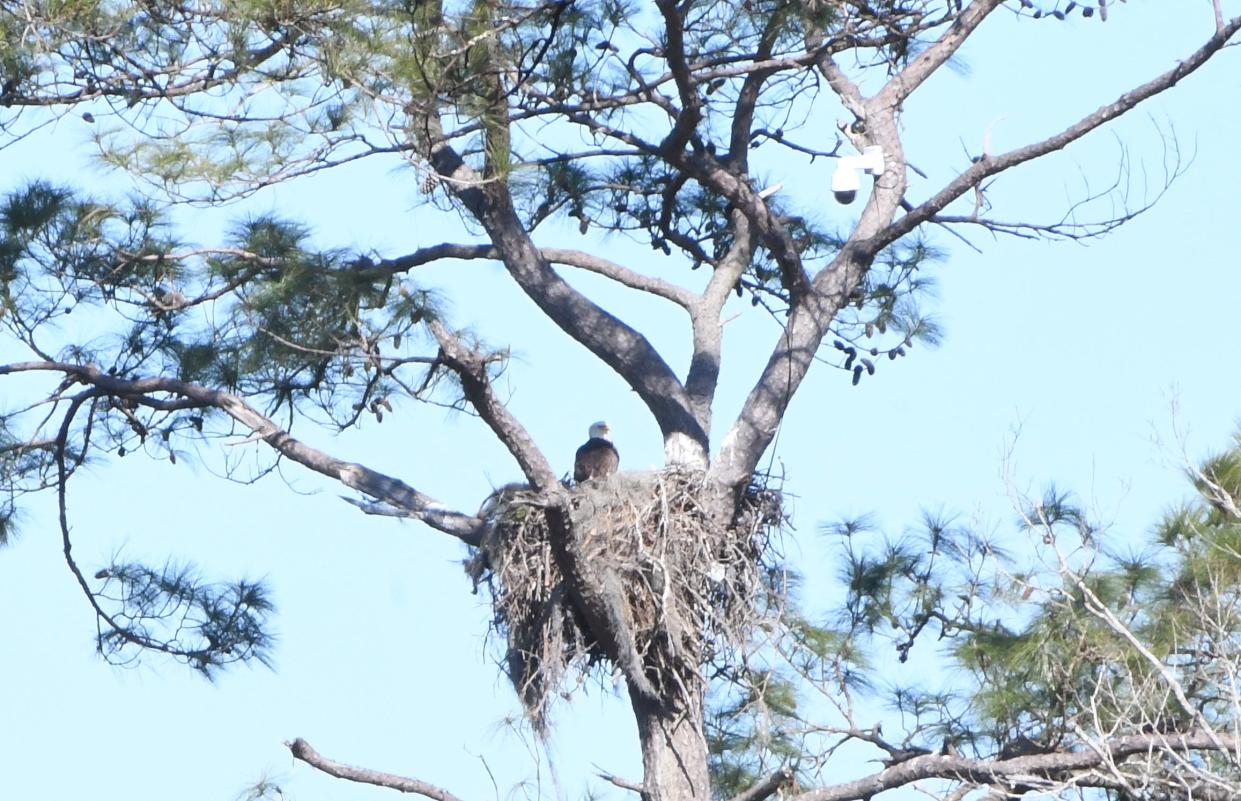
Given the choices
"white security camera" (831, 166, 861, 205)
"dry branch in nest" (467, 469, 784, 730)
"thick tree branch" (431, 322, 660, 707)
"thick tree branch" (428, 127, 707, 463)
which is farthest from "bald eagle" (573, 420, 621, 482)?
"white security camera" (831, 166, 861, 205)

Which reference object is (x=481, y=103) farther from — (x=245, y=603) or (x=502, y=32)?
(x=245, y=603)

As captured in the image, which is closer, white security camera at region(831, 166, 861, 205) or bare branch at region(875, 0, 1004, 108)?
white security camera at region(831, 166, 861, 205)

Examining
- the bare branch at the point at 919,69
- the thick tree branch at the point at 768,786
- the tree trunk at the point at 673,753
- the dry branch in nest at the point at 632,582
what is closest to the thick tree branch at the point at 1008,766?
the thick tree branch at the point at 768,786

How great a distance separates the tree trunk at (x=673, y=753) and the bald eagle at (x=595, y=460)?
1215 mm

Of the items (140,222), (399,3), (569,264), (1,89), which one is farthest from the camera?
(569,264)

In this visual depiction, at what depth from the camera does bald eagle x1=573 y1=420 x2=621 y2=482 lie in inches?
304

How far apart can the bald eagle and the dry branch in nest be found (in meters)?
0.85

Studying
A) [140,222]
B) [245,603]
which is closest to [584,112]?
[140,222]

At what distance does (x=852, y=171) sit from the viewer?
260 inches

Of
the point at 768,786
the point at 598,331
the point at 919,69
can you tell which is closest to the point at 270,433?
the point at 598,331

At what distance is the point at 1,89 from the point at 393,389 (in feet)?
5.31

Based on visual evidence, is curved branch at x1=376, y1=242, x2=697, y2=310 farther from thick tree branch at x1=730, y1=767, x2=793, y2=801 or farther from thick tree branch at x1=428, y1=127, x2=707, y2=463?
thick tree branch at x1=730, y1=767, x2=793, y2=801

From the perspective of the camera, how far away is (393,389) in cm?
682

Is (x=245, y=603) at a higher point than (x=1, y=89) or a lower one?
lower
